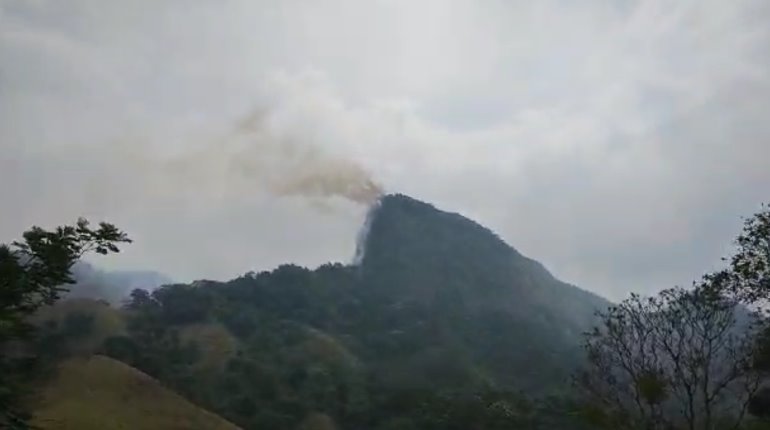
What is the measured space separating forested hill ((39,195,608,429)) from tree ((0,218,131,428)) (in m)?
33.2

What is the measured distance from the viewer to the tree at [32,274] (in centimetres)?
2758

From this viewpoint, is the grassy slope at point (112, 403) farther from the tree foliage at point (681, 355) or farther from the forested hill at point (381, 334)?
the tree foliage at point (681, 355)

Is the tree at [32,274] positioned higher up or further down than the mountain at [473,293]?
further down

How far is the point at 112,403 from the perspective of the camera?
5372 cm

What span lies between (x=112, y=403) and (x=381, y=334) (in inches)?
1762

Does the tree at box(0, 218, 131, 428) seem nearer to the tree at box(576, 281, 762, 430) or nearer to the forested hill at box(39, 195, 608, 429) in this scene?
the tree at box(576, 281, 762, 430)

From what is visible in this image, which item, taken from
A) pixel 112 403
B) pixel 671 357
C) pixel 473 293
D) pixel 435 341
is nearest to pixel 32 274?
pixel 671 357

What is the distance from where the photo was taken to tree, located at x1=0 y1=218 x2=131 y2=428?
90.5ft

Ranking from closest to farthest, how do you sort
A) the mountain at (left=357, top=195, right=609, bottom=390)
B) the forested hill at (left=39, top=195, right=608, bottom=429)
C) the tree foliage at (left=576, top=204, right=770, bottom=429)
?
the tree foliage at (left=576, top=204, right=770, bottom=429) → the forested hill at (left=39, top=195, right=608, bottom=429) → the mountain at (left=357, top=195, right=609, bottom=390)

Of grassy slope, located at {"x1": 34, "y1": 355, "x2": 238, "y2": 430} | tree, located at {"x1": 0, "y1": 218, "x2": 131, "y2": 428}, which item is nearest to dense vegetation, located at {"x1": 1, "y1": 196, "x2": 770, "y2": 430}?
grassy slope, located at {"x1": 34, "y1": 355, "x2": 238, "y2": 430}

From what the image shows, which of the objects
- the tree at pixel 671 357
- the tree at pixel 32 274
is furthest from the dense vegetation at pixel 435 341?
the tree at pixel 32 274

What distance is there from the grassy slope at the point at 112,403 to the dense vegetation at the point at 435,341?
320cm

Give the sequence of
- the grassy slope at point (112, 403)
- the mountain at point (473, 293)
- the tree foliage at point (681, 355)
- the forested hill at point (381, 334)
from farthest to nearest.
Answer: the mountain at point (473, 293) → the forested hill at point (381, 334) → the grassy slope at point (112, 403) → the tree foliage at point (681, 355)

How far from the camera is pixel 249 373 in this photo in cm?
7119
